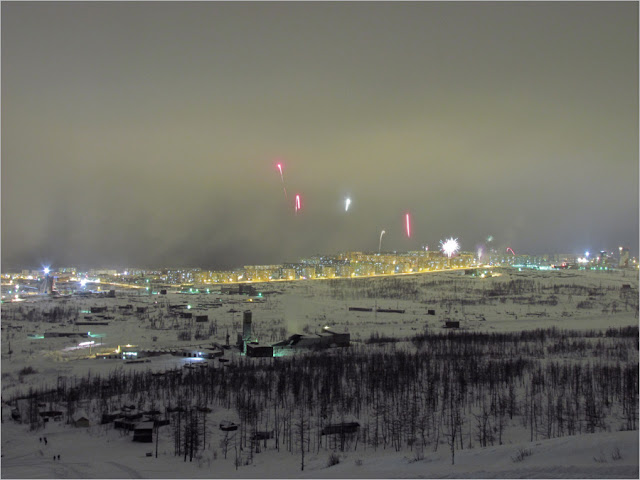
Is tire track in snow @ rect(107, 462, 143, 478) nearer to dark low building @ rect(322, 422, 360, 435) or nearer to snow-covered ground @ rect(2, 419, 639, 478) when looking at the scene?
snow-covered ground @ rect(2, 419, 639, 478)

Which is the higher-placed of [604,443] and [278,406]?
[604,443]

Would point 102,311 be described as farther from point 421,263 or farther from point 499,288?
point 421,263

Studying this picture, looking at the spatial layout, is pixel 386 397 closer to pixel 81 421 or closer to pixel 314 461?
pixel 314 461

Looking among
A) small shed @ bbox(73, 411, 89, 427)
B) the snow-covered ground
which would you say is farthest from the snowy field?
small shed @ bbox(73, 411, 89, 427)

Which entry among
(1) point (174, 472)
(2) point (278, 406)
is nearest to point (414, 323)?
(2) point (278, 406)

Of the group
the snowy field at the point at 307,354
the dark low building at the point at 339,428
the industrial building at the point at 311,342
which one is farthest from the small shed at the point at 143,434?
the industrial building at the point at 311,342

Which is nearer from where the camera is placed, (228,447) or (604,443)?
(604,443)

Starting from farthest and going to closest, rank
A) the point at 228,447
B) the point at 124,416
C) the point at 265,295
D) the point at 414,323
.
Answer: the point at 265,295 → the point at 414,323 → the point at 124,416 → the point at 228,447

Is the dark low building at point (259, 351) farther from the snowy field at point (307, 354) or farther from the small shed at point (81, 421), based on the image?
the small shed at point (81, 421)
